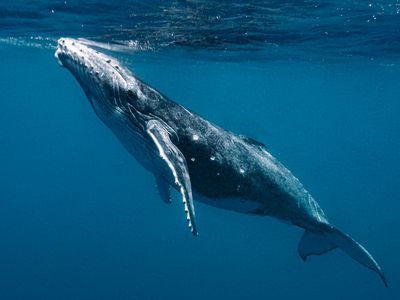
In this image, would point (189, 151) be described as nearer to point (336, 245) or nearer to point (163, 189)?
point (163, 189)

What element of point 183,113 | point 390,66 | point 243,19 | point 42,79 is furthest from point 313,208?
point 42,79

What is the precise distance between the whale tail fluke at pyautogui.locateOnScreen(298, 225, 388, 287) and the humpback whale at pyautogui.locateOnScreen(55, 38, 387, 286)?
3cm

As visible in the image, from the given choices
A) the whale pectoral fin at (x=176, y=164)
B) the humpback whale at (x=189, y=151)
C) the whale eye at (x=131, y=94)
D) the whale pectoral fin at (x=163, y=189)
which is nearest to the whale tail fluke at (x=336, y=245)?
the humpback whale at (x=189, y=151)

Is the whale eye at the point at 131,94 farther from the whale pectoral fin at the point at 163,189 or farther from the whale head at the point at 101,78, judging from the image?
the whale pectoral fin at the point at 163,189

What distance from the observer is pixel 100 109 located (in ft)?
24.4

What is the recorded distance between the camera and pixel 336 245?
9.41 meters

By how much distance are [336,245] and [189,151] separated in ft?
14.3

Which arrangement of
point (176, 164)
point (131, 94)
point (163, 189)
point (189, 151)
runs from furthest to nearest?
1. point (163, 189)
2. point (189, 151)
3. point (131, 94)
4. point (176, 164)

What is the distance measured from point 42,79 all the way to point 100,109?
56.2 metres

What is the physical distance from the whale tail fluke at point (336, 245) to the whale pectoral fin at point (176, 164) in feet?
14.0

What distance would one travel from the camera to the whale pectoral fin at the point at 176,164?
5.90 metres

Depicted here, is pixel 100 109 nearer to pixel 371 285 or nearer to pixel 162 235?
pixel 371 285

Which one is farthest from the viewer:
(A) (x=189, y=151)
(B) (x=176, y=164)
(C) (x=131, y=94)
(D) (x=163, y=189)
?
(D) (x=163, y=189)

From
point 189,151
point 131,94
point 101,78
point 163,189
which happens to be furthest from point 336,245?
point 101,78
